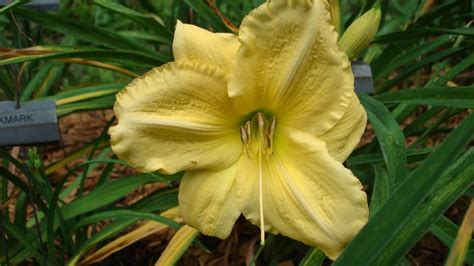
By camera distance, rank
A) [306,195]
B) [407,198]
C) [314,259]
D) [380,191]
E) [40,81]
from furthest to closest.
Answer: [40,81]
[380,191]
[314,259]
[306,195]
[407,198]

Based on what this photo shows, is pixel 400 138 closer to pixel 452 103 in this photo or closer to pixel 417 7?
pixel 452 103

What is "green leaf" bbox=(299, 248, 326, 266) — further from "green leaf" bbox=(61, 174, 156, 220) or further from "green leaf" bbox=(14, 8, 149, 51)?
"green leaf" bbox=(14, 8, 149, 51)

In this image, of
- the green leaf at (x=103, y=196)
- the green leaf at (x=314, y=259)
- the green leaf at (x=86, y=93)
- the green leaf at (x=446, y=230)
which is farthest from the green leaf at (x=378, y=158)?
the green leaf at (x=86, y=93)

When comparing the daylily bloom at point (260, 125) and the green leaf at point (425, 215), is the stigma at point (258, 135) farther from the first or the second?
the green leaf at point (425, 215)

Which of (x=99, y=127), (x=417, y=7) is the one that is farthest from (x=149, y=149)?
(x=99, y=127)

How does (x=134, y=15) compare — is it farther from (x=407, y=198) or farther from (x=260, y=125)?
(x=407, y=198)

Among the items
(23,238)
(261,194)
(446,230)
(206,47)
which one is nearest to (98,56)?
(23,238)
